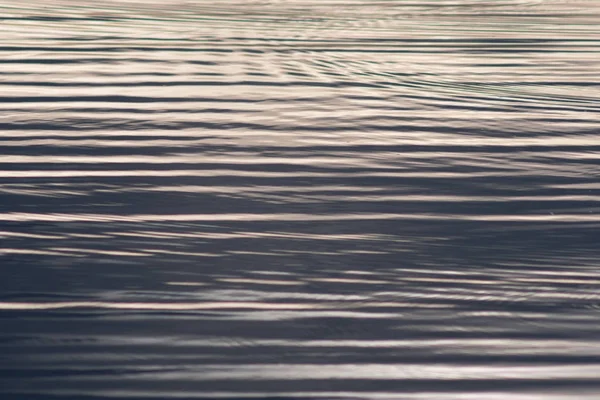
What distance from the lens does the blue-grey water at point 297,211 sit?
74 cm

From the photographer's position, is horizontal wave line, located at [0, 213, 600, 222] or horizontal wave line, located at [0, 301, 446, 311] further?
horizontal wave line, located at [0, 213, 600, 222]

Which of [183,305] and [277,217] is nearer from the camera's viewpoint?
[183,305]

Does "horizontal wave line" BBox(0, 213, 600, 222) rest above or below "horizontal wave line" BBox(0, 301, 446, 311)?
above

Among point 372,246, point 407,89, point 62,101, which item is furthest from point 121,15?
point 372,246

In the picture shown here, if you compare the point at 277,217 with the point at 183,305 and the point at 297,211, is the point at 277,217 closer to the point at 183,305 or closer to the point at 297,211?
the point at 297,211

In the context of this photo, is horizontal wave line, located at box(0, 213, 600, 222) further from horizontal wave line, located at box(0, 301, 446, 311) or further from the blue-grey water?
horizontal wave line, located at box(0, 301, 446, 311)

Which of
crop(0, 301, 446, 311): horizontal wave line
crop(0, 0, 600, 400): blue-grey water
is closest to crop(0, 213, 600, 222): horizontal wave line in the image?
crop(0, 0, 600, 400): blue-grey water

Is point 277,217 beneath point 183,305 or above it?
above

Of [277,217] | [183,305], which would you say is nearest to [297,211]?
[277,217]

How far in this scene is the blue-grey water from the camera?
2.43 feet

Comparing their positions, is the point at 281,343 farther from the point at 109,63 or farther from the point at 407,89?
the point at 109,63

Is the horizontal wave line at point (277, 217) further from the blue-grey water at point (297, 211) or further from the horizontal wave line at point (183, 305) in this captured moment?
the horizontal wave line at point (183, 305)

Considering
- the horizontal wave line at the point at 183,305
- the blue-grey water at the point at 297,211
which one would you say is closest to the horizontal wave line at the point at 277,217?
the blue-grey water at the point at 297,211

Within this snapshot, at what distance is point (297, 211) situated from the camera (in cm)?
98
